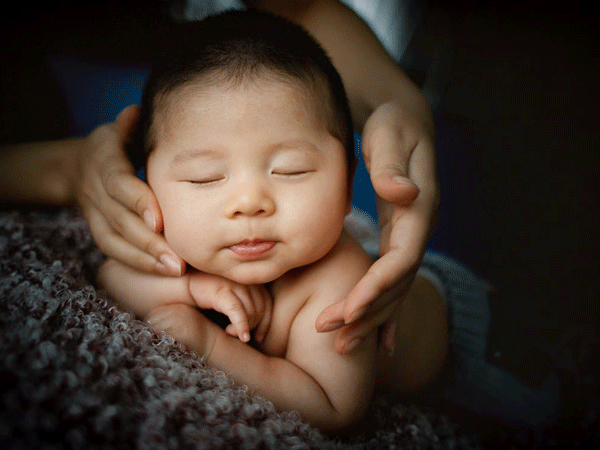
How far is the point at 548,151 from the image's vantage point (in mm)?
925

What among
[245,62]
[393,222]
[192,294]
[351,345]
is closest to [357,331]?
[351,345]

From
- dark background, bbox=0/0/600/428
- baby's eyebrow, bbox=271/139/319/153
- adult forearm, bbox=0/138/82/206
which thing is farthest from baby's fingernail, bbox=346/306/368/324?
adult forearm, bbox=0/138/82/206

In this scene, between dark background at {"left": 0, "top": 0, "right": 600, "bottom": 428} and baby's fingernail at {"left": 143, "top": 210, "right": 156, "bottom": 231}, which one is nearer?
baby's fingernail at {"left": 143, "top": 210, "right": 156, "bottom": 231}

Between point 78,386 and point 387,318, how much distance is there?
1.24 feet

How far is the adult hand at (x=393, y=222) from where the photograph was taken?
0.49 m

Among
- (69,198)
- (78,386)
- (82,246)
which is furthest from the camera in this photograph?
(69,198)

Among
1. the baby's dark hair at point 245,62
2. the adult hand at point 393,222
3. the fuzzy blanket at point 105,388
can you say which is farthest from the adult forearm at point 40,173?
the adult hand at point 393,222

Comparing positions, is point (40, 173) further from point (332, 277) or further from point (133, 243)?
point (332, 277)

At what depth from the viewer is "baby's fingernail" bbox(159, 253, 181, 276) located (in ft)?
1.92

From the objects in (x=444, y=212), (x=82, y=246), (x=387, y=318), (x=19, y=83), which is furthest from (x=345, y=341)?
(x=19, y=83)

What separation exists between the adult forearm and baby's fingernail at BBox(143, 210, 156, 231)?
0.35m

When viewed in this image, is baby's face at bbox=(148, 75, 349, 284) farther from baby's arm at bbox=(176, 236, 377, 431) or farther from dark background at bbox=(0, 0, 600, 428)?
dark background at bbox=(0, 0, 600, 428)

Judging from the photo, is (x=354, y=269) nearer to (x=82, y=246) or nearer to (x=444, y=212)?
(x=82, y=246)

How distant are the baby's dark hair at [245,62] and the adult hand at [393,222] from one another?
0.07 meters
